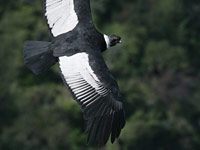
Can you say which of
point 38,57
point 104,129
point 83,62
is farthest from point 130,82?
point 104,129

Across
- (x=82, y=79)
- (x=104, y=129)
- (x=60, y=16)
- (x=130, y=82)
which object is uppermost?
(x=60, y=16)

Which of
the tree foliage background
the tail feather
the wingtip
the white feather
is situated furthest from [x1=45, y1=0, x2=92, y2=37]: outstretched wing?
the tree foliage background

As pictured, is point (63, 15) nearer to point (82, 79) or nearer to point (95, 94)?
point (82, 79)

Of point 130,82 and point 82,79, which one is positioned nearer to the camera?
point 82,79

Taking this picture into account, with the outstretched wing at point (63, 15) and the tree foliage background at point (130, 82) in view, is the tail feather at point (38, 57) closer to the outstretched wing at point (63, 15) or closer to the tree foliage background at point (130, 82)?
the outstretched wing at point (63, 15)

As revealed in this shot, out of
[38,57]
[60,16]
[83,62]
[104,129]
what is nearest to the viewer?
[104,129]

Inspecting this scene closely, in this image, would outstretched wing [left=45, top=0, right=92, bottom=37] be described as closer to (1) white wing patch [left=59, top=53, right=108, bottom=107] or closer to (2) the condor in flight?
(2) the condor in flight

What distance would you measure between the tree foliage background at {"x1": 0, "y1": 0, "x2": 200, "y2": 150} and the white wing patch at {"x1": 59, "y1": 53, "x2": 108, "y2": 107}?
12.8 metres

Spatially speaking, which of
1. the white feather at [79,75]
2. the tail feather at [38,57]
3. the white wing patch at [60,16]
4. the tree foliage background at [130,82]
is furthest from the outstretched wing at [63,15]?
the tree foliage background at [130,82]

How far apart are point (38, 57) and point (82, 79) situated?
726 millimetres

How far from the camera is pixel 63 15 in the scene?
39.1 ft

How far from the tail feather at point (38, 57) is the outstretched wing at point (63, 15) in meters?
0.19

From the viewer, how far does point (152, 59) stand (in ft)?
135

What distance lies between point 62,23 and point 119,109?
3.77ft
